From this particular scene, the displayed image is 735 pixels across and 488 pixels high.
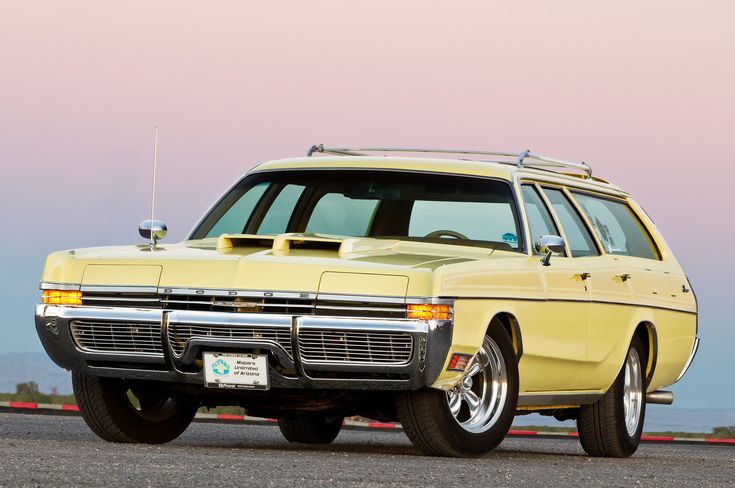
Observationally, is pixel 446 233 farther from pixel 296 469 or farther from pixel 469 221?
pixel 296 469

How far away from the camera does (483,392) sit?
921 centimetres

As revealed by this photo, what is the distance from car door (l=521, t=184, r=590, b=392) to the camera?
9.75 m

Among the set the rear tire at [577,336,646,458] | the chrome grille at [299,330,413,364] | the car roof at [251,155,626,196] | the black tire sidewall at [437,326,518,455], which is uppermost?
the car roof at [251,155,626,196]

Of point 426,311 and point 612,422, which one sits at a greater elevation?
point 426,311


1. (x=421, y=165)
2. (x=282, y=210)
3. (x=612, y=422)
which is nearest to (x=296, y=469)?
(x=421, y=165)

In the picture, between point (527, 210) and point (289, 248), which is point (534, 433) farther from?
point (289, 248)

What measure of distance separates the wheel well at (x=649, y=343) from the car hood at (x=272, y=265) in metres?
2.47

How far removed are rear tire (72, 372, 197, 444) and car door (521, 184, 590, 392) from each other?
2380 mm

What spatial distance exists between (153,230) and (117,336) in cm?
140

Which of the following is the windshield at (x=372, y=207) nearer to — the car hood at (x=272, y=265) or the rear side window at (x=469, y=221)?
the rear side window at (x=469, y=221)

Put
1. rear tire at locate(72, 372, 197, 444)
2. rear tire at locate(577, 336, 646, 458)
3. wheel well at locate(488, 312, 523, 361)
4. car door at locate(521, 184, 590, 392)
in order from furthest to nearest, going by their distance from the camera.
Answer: rear tire at locate(577, 336, 646, 458) → car door at locate(521, 184, 590, 392) → rear tire at locate(72, 372, 197, 444) → wheel well at locate(488, 312, 523, 361)

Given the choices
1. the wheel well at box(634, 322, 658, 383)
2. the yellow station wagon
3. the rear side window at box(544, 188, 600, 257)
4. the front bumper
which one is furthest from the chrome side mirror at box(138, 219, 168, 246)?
the wheel well at box(634, 322, 658, 383)

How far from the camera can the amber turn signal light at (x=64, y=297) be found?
360 inches

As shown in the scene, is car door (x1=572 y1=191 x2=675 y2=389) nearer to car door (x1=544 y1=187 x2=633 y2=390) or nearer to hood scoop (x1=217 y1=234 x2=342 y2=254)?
car door (x1=544 y1=187 x2=633 y2=390)
